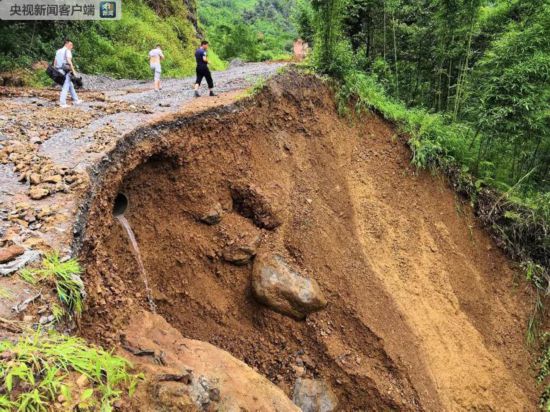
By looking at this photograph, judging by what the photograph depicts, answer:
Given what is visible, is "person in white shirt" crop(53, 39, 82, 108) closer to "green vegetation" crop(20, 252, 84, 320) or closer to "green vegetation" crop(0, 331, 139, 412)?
"green vegetation" crop(20, 252, 84, 320)

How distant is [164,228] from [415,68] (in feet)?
34.7

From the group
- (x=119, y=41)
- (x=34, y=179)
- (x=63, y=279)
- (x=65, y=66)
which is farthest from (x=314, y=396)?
(x=119, y=41)

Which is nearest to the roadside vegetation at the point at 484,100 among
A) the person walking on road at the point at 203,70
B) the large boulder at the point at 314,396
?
the person walking on road at the point at 203,70

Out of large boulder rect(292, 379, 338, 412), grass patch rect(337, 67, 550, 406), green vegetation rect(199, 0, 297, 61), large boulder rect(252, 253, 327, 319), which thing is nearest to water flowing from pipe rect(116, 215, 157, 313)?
large boulder rect(252, 253, 327, 319)

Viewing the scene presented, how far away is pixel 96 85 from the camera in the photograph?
44.3 ft

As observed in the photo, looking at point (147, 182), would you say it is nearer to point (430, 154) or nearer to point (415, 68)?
point (430, 154)

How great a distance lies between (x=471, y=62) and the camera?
1349 centimetres

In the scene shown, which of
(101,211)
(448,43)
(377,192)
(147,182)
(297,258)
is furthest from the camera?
(448,43)

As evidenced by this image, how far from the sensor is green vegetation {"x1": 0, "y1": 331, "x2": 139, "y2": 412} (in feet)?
9.62

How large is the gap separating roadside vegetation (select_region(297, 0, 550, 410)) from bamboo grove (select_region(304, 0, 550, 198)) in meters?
0.03

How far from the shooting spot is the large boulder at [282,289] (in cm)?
800

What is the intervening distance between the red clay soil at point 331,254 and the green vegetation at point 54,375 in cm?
296

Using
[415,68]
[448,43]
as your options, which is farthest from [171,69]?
[448,43]

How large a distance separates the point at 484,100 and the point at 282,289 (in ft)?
19.3
